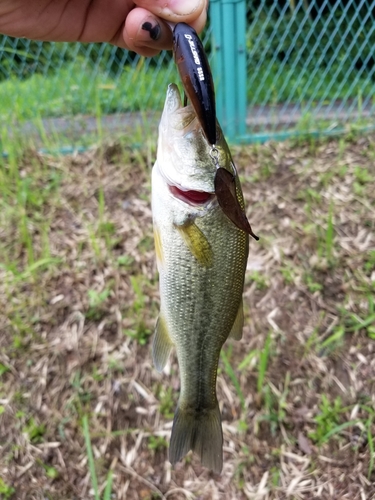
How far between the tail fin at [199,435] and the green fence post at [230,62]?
246 cm

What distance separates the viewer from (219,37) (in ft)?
10.3

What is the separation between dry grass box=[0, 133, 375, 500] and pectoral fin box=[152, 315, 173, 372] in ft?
2.18

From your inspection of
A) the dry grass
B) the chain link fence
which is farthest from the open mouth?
the chain link fence

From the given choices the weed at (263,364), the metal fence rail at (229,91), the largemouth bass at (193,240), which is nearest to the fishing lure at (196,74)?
the largemouth bass at (193,240)

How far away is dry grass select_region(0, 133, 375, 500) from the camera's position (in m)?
2.01

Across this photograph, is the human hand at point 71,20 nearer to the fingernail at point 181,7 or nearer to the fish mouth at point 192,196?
the fingernail at point 181,7

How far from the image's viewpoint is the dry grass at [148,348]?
201 centimetres

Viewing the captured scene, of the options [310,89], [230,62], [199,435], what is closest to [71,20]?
[199,435]

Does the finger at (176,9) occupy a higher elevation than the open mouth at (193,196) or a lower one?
higher

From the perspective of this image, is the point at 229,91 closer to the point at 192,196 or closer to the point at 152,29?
the point at 152,29

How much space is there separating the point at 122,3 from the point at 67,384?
170 cm

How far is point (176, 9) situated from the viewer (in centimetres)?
116

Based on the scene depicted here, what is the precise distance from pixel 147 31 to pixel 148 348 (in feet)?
5.13

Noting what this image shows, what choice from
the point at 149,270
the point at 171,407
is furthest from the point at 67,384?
the point at 149,270
